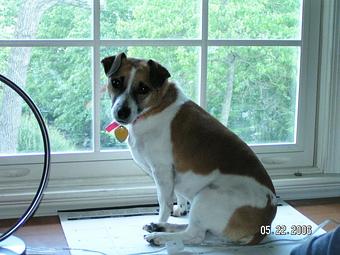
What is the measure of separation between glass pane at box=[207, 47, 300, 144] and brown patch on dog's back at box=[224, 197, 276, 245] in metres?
0.73

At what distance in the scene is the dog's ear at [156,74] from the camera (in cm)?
210

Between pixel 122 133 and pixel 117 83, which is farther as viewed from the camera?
pixel 122 133

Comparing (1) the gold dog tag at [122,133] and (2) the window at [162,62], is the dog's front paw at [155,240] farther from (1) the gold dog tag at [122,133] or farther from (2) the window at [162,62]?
(2) the window at [162,62]

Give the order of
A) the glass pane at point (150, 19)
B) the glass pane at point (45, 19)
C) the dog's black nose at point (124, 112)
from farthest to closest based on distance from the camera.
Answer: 1. the glass pane at point (150, 19)
2. the glass pane at point (45, 19)
3. the dog's black nose at point (124, 112)

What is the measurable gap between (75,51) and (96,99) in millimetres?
220

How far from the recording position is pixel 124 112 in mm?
2059

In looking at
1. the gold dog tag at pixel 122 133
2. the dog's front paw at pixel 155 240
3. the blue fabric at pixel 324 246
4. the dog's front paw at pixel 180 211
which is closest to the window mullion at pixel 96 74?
the gold dog tag at pixel 122 133

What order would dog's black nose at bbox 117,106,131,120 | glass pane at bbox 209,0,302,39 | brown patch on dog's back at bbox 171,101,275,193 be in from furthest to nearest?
glass pane at bbox 209,0,302,39
brown patch on dog's back at bbox 171,101,275,193
dog's black nose at bbox 117,106,131,120

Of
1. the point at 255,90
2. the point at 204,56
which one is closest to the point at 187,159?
the point at 204,56

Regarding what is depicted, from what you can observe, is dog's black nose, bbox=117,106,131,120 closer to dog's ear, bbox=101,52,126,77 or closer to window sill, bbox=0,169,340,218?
dog's ear, bbox=101,52,126,77

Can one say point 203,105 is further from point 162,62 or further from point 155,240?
point 155,240

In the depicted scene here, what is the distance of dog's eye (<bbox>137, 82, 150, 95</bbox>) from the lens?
6.86 ft

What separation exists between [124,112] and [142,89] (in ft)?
0.36

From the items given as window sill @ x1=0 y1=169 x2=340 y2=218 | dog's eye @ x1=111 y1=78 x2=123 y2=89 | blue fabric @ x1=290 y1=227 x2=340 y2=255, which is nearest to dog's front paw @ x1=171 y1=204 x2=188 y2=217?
window sill @ x1=0 y1=169 x2=340 y2=218
